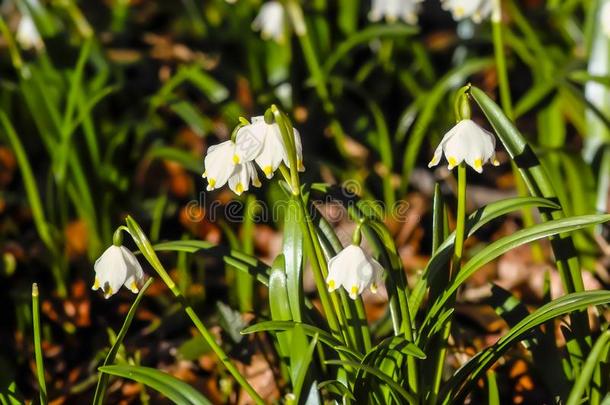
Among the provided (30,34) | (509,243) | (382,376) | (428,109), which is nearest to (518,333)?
(509,243)

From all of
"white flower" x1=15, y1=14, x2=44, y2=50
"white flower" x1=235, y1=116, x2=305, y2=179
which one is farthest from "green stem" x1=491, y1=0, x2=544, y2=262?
"white flower" x1=15, y1=14, x2=44, y2=50

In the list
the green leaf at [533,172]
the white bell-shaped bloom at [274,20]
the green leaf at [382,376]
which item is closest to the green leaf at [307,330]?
the green leaf at [382,376]

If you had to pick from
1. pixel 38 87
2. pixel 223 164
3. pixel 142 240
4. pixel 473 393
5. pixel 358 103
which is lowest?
pixel 473 393

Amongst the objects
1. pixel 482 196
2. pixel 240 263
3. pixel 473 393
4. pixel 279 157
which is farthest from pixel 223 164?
pixel 482 196

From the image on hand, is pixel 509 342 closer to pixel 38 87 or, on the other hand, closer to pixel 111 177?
pixel 111 177

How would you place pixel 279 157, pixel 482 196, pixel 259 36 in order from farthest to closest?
pixel 259 36
pixel 482 196
pixel 279 157

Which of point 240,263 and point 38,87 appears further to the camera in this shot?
point 38,87

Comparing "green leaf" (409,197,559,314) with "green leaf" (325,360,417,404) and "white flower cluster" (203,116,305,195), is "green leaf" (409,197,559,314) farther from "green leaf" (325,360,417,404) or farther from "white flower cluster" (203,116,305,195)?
"white flower cluster" (203,116,305,195)
